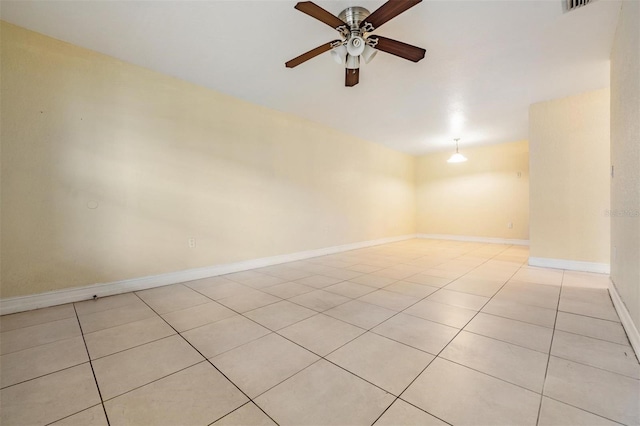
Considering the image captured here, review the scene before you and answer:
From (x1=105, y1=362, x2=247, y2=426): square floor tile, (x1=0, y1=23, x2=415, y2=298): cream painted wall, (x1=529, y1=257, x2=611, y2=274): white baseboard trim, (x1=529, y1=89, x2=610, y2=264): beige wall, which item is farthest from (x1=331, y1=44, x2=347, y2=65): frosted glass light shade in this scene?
(x1=529, y1=257, x2=611, y2=274): white baseboard trim

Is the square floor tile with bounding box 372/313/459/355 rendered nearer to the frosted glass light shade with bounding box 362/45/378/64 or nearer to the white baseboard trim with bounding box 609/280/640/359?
the white baseboard trim with bounding box 609/280/640/359

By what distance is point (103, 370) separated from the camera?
1.35 meters

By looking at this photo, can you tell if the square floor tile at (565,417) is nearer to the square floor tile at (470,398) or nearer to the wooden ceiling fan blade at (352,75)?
the square floor tile at (470,398)

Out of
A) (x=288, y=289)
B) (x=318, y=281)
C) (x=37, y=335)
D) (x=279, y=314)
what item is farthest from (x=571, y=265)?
(x=37, y=335)

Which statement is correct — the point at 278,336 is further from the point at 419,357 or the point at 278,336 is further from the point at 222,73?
the point at 222,73

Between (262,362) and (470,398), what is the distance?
1056mm

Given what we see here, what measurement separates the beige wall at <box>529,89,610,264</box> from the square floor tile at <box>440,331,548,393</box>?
2974 mm

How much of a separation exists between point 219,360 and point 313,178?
3.47m

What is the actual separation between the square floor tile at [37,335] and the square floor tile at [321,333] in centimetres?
155

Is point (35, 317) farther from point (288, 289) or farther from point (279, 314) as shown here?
point (288, 289)

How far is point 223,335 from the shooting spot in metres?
1.72

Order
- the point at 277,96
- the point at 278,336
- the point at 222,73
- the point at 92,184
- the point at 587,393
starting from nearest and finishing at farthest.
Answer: the point at 587,393 < the point at 278,336 < the point at 92,184 < the point at 222,73 < the point at 277,96

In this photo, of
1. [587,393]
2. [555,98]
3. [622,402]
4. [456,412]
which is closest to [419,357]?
[456,412]

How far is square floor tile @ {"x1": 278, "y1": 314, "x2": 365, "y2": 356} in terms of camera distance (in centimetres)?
157
